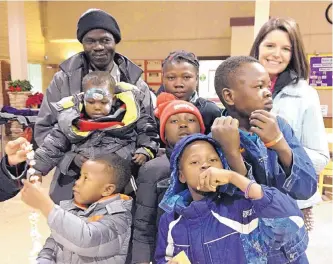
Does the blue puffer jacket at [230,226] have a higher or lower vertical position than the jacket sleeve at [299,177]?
lower

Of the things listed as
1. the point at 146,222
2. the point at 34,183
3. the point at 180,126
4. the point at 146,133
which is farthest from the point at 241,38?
the point at 34,183

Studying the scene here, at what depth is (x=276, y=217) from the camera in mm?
979

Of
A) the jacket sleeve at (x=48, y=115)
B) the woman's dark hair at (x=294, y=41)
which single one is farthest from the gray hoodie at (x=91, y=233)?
the woman's dark hair at (x=294, y=41)

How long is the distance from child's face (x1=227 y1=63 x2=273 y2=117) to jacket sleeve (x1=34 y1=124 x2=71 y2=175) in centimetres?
83

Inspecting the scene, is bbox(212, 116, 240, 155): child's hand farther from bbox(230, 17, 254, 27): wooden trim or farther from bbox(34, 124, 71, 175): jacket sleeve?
bbox(230, 17, 254, 27): wooden trim

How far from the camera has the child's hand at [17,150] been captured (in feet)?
4.34

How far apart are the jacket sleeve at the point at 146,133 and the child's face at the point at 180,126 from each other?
0.12m

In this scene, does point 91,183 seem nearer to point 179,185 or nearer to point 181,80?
point 179,185

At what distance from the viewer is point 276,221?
1002mm

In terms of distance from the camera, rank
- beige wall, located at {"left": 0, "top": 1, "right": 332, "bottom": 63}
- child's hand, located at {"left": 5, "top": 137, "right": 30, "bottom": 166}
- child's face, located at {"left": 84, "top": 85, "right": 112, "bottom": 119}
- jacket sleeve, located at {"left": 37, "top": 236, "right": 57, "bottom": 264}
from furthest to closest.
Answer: beige wall, located at {"left": 0, "top": 1, "right": 332, "bottom": 63}, child's face, located at {"left": 84, "top": 85, "right": 112, "bottom": 119}, jacket sleeve, located at {"left": 37, "top": 236, "right": 57, "bottom": 264}, child's hand, located at {"left": 5, "top": 137, "right": 30, "bottom": 166}

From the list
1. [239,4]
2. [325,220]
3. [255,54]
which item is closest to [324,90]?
[239,4]

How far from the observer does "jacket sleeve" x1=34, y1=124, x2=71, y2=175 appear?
155cm

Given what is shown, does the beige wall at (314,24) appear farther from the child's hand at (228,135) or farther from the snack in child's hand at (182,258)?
the snack in child's hand at (182,258)

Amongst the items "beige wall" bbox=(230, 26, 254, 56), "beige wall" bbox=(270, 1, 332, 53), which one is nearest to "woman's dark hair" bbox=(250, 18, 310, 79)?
"beige wall" bbox=(230, 26, 254, 56)
